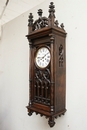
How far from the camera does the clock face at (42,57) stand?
1169mm

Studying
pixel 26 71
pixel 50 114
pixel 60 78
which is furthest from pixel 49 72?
pixel 26 71

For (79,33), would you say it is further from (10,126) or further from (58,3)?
(10,126)

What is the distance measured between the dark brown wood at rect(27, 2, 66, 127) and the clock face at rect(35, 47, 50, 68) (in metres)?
0.03

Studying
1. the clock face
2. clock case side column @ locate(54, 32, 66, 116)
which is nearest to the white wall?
clock case side column @ locate(54, 32, 66, 116)

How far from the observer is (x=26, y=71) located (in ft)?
5.60

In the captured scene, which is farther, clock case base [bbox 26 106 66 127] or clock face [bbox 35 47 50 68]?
clock face [bbox 35 47 50 68]

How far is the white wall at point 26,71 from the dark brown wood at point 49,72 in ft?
0.29

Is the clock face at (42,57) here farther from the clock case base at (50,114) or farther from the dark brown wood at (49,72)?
the clock case base at (50,114)

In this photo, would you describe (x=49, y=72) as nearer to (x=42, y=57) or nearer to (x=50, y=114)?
(x=42, y=57)

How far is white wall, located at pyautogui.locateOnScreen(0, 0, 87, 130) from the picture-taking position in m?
1.15

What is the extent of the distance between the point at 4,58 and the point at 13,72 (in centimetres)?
37

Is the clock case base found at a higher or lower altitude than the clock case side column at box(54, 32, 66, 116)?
lower

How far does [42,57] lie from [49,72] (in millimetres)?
180

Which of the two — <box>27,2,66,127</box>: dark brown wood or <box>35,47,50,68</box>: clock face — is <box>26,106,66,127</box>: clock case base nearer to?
<box>27,2,66,127</box>: dark brown wood
